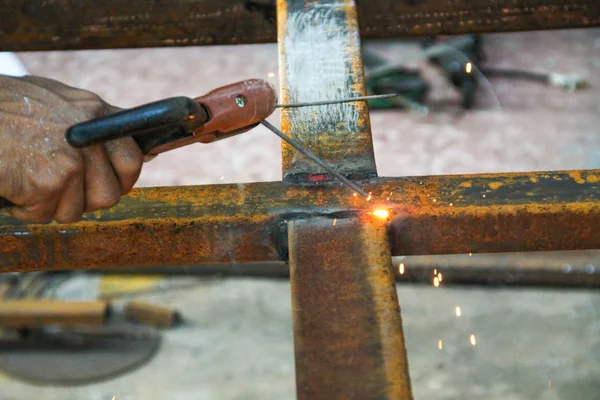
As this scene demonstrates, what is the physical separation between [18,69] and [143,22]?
3.39m

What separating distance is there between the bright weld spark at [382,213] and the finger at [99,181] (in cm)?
53

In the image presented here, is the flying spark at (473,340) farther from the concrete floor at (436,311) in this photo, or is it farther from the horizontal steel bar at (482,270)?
the horizontal steel bar at (482,270)

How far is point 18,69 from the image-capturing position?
5.47 m

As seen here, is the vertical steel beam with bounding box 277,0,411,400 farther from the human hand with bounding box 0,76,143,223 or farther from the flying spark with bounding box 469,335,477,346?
the flying spark with bounding box 469,335,477,346

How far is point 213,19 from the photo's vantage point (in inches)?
97.3

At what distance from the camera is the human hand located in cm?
138

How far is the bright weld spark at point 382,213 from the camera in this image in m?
1.59

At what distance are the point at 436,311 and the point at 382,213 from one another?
246 cm

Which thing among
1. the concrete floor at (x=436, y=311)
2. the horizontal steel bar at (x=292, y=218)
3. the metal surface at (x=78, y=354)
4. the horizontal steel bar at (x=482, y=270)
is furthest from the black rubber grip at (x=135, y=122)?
the horizontal steel bar at (x=482, y=270)

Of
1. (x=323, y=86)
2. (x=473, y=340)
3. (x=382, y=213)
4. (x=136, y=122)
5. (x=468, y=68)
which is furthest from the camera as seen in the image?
(x=468, y=68)

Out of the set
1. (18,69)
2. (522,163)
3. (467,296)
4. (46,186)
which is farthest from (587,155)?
(46,186)

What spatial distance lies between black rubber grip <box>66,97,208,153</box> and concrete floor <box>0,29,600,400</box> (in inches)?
94.5

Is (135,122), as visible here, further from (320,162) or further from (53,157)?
(320,162)

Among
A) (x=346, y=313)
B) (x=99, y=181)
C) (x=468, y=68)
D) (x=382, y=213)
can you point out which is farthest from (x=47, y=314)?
(x=468, y=68)
